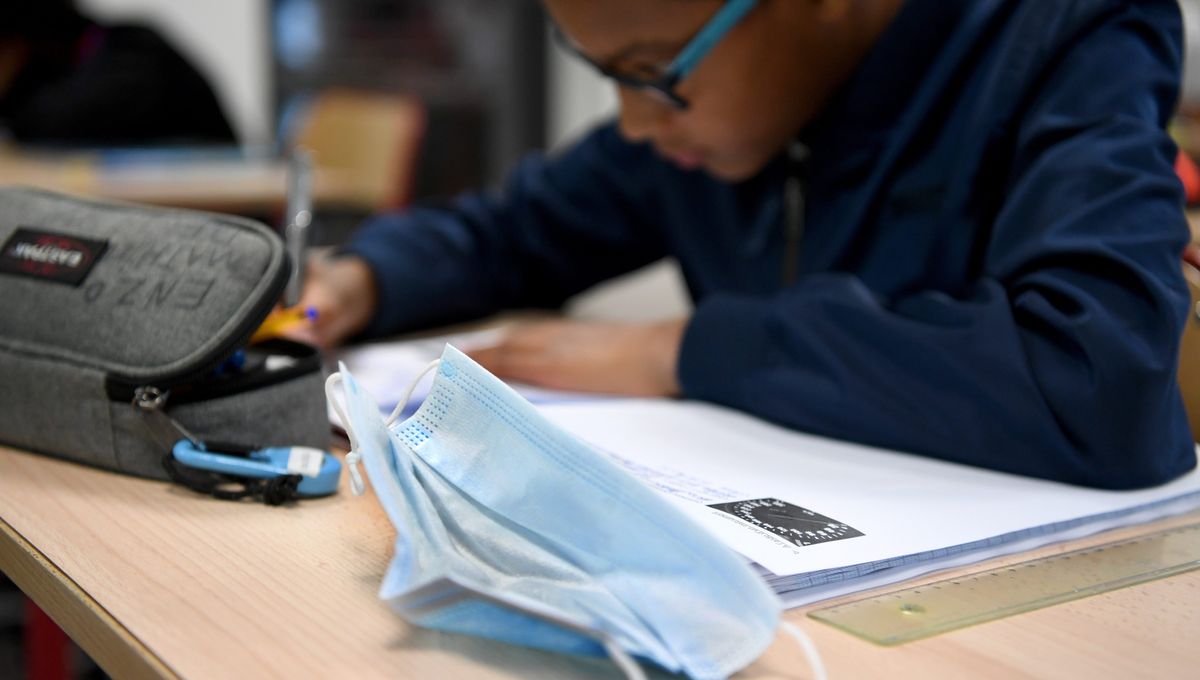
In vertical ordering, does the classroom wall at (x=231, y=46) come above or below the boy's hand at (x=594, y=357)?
below

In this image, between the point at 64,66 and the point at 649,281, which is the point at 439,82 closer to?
the point at 64,66

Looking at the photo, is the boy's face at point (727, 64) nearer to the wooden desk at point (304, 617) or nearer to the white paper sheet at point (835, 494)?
the white paper sheet at point (835, 494)

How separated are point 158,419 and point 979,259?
2.29 ft

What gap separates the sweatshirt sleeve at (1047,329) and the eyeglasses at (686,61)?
0.73 feet

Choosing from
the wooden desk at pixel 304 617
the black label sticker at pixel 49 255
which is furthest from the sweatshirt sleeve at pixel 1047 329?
the black label sticker at pixel 49 255

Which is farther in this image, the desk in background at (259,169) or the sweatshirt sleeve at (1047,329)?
the desk in background at (259,169)

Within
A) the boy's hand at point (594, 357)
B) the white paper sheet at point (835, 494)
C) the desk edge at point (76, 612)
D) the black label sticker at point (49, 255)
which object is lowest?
the boy's hand at point (594, 357)

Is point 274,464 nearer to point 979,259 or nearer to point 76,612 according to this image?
point 76,612

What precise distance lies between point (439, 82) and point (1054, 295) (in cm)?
517

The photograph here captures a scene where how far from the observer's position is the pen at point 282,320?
2.77 feet

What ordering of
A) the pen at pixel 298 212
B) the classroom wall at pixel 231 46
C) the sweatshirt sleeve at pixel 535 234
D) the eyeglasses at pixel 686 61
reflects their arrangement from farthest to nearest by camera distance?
the classroom wall at pixel 231 46
the sweatshirt sleeve at pixel 535 234
the pen at pixel 298 212
the eyeglasses at pixel 686 61

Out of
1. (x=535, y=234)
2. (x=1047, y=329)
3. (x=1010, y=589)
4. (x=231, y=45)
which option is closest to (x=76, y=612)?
(x=1010, y=589)

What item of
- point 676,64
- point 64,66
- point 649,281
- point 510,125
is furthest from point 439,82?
point 676,64

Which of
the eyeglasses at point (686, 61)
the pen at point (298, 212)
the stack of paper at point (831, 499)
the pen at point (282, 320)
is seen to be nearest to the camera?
the stack of paper at point (831, 499)
